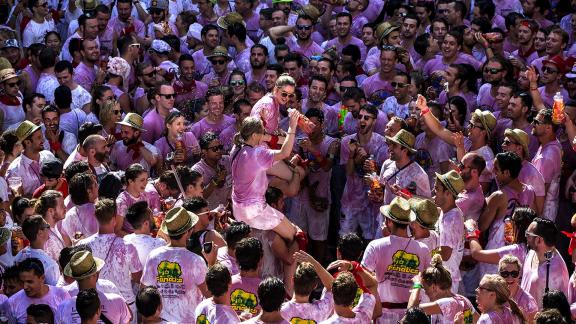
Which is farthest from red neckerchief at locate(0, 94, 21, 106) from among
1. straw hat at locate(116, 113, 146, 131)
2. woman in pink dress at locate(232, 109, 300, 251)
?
woman in pink dress at locate(232, 109, 300, 251)

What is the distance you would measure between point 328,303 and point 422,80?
6.05m

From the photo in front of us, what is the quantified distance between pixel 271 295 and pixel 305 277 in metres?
0.46

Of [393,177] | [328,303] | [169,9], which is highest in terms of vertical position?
[328,303]

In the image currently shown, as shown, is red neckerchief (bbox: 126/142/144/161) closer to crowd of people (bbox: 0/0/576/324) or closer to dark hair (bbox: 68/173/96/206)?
crowd of people (bbox: 0/0/576/324)

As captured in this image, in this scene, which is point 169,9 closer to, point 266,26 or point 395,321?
point 266,26

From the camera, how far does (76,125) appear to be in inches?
546

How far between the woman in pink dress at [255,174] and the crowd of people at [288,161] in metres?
0.02

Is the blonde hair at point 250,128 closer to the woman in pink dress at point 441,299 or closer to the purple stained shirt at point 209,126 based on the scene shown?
the woman in pink dress at point 441,299

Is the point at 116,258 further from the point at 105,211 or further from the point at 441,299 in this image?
the point at 441,299

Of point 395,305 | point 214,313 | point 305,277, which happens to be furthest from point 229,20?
point 214,313

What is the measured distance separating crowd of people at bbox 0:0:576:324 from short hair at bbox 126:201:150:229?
0.07 ft

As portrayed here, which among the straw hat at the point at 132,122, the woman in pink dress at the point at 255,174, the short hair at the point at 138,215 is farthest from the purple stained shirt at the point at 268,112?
the short hair at the point at 138,215

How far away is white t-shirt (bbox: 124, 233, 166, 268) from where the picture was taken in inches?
396

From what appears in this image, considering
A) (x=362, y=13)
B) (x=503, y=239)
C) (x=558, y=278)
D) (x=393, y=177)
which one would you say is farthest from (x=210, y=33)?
(x=558, y=278)
